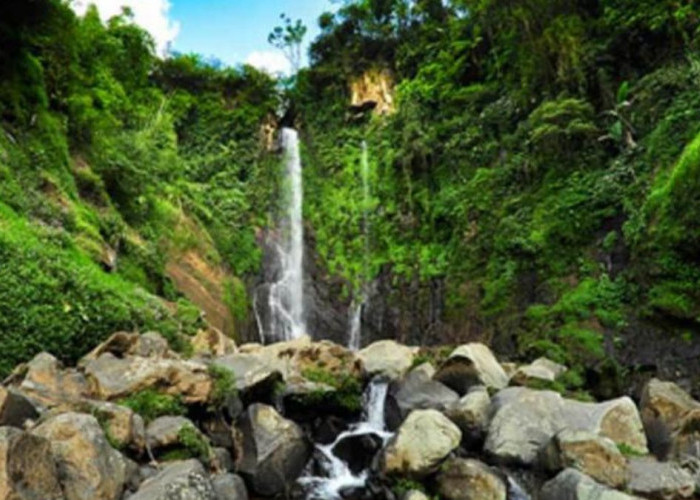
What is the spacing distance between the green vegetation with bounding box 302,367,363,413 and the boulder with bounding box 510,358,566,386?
2903 millimetres

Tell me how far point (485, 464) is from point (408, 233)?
12.8 metres

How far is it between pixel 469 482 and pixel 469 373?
11.6ft

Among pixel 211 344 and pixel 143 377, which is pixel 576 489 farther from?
pixel 211 344

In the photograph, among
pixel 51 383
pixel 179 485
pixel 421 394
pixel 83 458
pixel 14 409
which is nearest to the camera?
pixel 83 458

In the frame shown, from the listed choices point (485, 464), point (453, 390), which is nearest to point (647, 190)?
point (453, 390)

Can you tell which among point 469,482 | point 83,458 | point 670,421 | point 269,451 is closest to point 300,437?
point 269,451

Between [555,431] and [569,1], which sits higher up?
[569,1]

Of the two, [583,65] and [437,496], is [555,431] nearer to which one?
[437,496]

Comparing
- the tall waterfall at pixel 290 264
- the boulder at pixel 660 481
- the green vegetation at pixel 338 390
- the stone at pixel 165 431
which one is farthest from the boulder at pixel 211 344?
the boulder at pixel 660 481

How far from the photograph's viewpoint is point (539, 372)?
432 inches

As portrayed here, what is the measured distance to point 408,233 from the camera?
20219mm

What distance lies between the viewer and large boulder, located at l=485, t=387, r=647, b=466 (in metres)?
8.05

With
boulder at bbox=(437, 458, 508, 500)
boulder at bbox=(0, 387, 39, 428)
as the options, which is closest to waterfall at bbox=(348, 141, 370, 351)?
boulder at bbox=(437, 458, 508, 500)

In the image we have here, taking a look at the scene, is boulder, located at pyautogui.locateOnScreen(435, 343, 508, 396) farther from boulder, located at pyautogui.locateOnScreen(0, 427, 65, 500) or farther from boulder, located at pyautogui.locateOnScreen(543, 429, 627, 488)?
boulder, located at pyautogui.locateOnScreen(0, 427, 65, 500)
